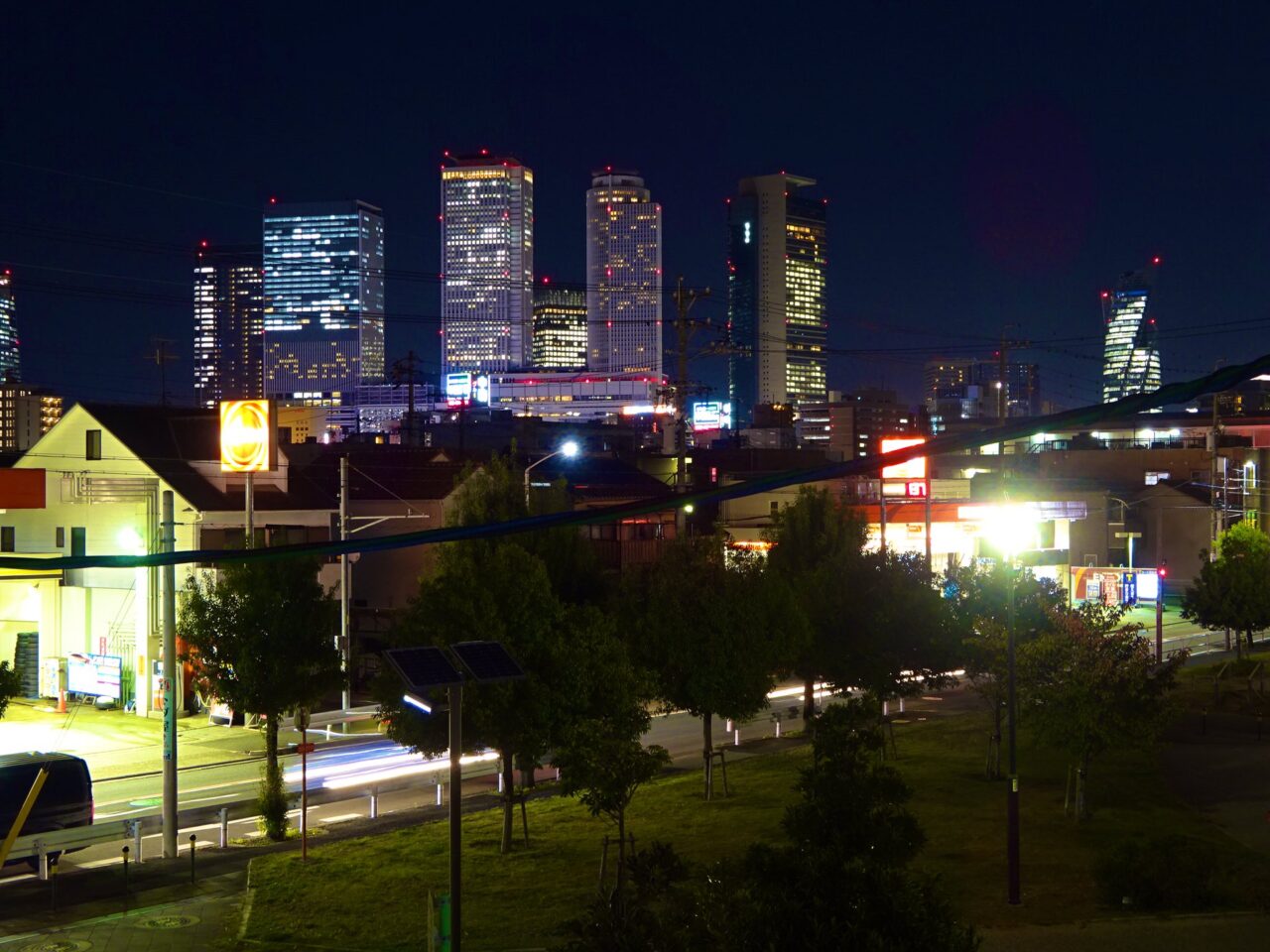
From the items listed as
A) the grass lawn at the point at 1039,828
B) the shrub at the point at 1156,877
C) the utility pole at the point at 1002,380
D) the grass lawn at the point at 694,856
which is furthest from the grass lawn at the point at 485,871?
the utility pole at the point at 1002,380

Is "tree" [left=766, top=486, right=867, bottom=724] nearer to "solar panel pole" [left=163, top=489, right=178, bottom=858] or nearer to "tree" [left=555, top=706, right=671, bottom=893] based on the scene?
"tree" [left=555, top=706, right=671, bottom=893]

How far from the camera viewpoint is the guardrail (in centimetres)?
2283

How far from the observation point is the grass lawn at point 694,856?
1958 centimetres

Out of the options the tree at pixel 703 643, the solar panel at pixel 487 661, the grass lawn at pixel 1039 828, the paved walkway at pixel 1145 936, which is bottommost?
the grass lawn at pixel 1039 828

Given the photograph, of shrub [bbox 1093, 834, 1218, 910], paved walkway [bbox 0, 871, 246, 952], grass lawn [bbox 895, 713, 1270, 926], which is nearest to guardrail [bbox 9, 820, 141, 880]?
paved walkway [bbox 0, 871, 246, 952]

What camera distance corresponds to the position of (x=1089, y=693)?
26.0 metres

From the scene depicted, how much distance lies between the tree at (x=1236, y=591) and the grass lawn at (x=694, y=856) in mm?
22686

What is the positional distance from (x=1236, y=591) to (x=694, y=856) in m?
36.6

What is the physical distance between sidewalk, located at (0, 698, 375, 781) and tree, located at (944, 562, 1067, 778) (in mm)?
17518

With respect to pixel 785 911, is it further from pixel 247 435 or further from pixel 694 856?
pixel 247 435

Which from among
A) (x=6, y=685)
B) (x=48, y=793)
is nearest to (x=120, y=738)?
(x=6, y=685)

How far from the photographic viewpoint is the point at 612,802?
21219 mm

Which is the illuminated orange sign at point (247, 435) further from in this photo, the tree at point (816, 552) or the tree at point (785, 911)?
the tree at point (785, 911)

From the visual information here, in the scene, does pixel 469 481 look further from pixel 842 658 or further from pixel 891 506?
pixel 891 506
